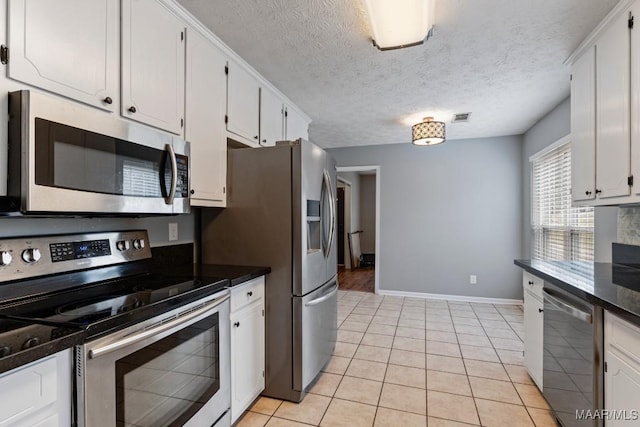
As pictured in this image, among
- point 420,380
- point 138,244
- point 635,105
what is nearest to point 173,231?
point 138,244

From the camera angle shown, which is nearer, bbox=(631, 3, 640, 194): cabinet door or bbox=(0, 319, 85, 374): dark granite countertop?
bbox=(0, 319, 85, 374): dark granite countertop

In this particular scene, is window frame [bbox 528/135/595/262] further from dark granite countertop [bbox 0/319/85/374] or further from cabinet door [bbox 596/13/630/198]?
dark granite countertop [bbox 0/319/85/374]

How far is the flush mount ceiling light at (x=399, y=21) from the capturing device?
1648 millimetres

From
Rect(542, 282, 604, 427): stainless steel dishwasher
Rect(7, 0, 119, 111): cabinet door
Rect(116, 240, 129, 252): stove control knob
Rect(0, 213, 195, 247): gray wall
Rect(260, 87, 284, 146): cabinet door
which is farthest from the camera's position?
Rect(260, 87, 284, 146): cabinet door

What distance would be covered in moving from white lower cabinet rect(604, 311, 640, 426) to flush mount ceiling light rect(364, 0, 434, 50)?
1675 millimetres

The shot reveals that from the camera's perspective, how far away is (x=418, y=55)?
2285 mm

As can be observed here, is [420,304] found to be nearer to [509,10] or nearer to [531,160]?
[531,160]

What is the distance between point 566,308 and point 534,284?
54cm

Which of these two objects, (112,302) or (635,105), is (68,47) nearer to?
(112,302)

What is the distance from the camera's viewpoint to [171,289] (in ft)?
4.97

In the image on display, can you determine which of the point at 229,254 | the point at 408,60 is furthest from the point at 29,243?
the point at 408,60

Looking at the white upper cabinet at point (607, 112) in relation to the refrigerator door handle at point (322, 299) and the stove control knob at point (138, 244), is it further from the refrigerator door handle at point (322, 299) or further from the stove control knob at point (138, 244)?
the stove control knob at point (138, 244)

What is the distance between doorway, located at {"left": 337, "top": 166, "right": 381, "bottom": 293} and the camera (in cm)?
648
